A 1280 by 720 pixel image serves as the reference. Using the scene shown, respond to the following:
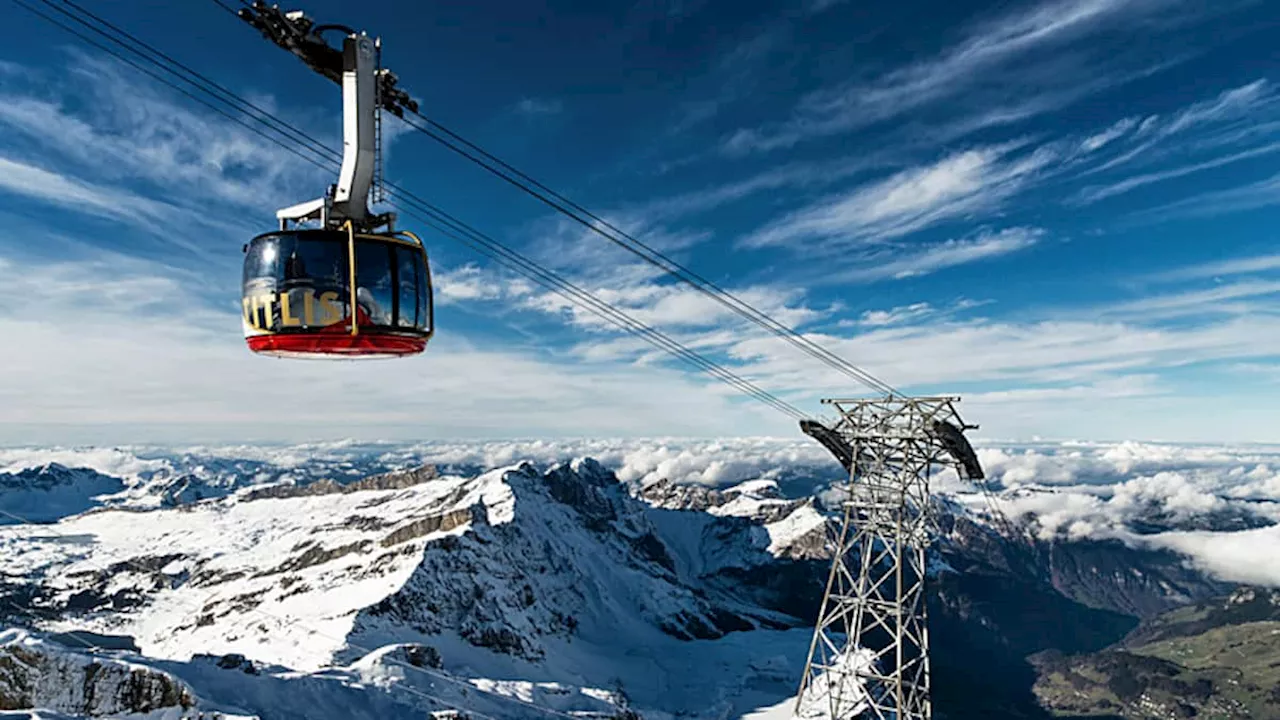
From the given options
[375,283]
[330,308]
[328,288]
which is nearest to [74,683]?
[330,308]

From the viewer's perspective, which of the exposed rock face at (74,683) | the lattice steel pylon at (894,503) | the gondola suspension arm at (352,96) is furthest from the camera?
the exposed rock face at (74,683)

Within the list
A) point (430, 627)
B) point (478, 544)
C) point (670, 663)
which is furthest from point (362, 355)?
point (670, 663)

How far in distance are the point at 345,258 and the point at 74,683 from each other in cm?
3847

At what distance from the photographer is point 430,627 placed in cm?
13425

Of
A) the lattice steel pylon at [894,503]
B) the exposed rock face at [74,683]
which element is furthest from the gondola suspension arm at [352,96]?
the exposed rock face at [74,683]

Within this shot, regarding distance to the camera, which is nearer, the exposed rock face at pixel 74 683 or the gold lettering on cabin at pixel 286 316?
the gold lettering on cabin at pixel 286 316

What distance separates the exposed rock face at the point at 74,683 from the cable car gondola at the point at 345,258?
34273 mm

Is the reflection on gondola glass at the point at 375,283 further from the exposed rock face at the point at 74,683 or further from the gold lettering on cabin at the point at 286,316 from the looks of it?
the exposed rock face at the point at 74,683

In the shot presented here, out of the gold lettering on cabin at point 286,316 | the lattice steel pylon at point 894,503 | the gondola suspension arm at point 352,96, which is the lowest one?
the lattice steel pylon at point 894,503

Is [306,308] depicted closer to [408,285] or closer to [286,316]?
[286,316]

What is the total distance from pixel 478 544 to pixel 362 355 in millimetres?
170147

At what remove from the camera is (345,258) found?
39.3ft

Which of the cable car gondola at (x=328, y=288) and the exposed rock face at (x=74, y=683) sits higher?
the cable car gondola at (x=328, y=288)

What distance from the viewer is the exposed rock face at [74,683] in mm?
32906
